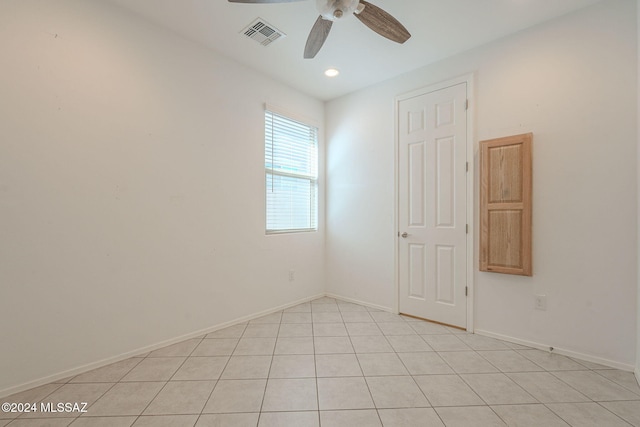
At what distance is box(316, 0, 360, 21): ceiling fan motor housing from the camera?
1.63 meters

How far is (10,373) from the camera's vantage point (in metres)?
1.70

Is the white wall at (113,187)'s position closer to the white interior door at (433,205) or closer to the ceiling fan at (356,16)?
the ceiling fan at (356,16)

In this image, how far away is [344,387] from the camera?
1789 millimetres

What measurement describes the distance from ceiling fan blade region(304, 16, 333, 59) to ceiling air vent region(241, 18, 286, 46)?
43 centimetres

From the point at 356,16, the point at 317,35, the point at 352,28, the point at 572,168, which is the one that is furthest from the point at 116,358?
the point at 572,168

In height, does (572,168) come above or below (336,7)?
below

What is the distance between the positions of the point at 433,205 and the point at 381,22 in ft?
5.90

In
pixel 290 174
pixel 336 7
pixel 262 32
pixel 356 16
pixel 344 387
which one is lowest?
pixel 344 387

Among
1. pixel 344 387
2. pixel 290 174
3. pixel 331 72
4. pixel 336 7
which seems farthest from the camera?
pixel 290 174

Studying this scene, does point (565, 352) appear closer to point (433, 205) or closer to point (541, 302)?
point (541, 302)

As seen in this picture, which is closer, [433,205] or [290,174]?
[433,205]

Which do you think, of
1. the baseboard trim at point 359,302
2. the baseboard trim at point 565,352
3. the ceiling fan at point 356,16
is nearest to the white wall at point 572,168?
the baseboard trim at point 565,352

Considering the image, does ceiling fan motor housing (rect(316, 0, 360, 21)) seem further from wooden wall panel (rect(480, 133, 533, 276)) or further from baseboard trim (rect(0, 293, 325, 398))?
baseboard trim (rect(0, 293, 325, 398))

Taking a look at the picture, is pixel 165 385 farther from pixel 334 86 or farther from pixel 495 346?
pixel 334 86
